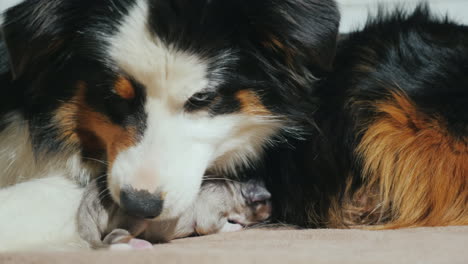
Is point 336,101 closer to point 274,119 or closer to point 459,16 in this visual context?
point 274,119

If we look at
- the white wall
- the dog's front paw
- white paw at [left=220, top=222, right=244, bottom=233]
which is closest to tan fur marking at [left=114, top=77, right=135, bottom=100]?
the dog's front paw

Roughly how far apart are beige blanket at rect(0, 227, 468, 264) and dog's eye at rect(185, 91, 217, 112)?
428 mm

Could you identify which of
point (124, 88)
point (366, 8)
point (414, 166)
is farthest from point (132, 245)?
point (366, 8)

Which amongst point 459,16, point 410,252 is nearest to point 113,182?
point 410,252

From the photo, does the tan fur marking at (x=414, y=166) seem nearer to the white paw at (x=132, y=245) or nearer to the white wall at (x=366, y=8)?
the white paw at (x=132, y=245)

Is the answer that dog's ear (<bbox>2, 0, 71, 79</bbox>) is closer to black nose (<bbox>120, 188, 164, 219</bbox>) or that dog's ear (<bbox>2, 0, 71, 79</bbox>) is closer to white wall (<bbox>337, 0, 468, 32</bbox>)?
black nose (<bbox>120, 188, 164, 219</bbox>)

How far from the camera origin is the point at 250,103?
2070mm

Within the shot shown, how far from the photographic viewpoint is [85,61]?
77.6 inches

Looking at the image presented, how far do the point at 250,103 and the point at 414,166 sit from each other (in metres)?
0.63

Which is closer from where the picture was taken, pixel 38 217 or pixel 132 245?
pixel 132 245

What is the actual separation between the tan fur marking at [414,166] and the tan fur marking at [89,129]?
0.86 m

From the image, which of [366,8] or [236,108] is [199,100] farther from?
[366,8]

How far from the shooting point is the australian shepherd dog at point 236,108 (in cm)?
186

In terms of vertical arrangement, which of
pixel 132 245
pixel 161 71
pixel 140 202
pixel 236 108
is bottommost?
pixel 132 245
